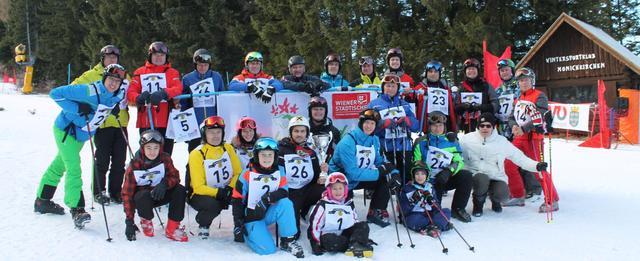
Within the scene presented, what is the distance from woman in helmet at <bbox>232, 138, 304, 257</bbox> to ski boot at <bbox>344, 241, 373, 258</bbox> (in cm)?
51

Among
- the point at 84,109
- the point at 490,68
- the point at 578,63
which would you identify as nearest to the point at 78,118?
the point at 84,109

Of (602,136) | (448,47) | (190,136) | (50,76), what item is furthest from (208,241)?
(50,76)

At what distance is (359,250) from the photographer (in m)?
4.65

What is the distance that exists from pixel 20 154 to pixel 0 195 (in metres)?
4.16

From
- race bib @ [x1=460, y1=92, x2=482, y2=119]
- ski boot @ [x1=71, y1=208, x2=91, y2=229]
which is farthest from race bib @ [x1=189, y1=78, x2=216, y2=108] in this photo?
race bib @ [x1=460, y1=92, x2=482, y2=119]

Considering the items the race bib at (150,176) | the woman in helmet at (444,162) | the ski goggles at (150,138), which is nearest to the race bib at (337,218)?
the woman in helmet at (444,162)

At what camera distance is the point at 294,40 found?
2578cm

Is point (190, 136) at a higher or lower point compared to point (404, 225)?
higher

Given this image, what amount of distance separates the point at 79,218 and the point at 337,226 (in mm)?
2855

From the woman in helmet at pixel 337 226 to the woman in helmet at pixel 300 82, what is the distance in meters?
1.77

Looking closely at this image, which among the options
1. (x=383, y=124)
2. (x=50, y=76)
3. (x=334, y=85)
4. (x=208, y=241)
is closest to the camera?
(x=208, y=241)

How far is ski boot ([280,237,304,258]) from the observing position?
4645mm

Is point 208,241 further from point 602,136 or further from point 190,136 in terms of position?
point 602,136

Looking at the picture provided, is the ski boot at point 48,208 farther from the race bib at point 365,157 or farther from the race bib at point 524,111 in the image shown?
the race bib at point 524,111
